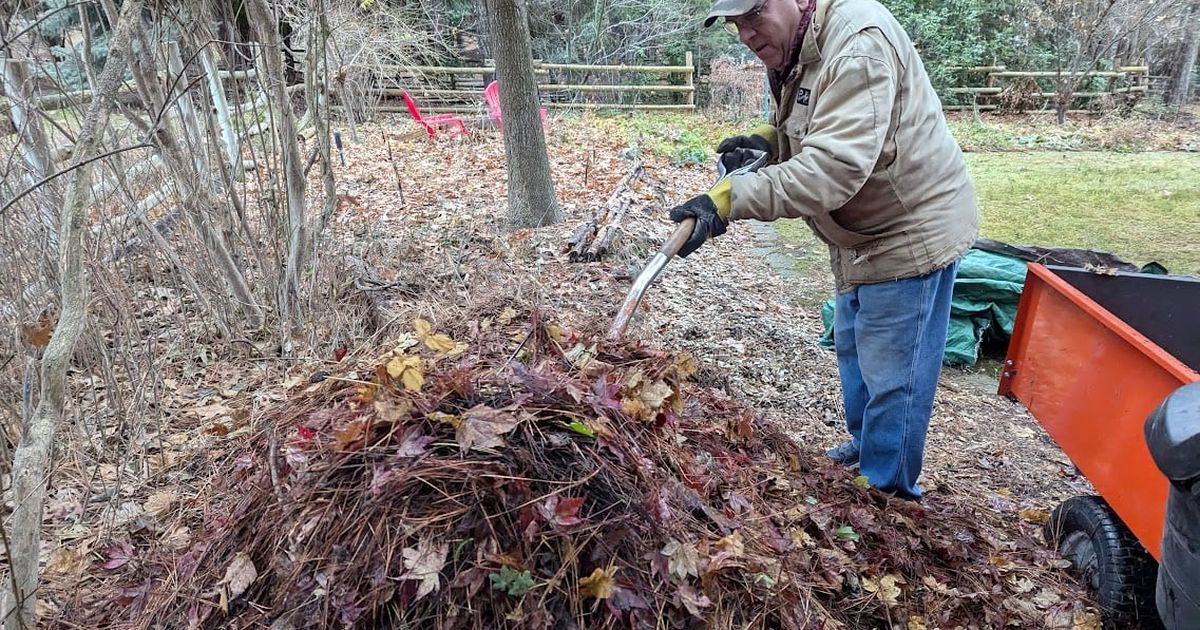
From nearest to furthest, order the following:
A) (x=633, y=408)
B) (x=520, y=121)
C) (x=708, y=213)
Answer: (x=633, y=408) < (x=708, y=213) < (x=520, y=121)

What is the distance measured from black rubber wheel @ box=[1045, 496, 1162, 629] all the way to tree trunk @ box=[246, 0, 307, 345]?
154 inches

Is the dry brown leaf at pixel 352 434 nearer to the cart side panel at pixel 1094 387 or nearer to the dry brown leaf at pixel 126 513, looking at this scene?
the dry brown leaf at pixel 126 513

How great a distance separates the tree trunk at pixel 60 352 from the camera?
69.7 inches

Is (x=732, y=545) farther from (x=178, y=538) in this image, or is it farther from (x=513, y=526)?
(x=178, y=538)

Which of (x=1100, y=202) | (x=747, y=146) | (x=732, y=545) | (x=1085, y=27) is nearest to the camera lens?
(x=732, y=545)

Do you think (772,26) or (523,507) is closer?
(523,507)

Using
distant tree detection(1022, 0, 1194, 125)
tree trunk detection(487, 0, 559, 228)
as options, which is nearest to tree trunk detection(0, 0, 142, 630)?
tree trunk detection(487, 0, 559, 228)

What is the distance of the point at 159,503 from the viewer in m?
2.63

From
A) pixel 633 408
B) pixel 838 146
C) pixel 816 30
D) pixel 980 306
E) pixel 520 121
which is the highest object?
pixel 816 30

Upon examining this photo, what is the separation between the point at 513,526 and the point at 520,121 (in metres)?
5.43

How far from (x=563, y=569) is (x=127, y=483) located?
91.1 inches

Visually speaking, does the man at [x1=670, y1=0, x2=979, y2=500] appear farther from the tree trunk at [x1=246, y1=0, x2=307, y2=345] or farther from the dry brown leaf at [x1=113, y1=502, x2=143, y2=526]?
the tree trunk at [x1=246, y1=0, x2=307, y2=345]

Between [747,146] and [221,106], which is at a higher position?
[221,106]

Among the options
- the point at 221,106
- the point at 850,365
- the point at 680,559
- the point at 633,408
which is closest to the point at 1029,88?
the point at 850,365
